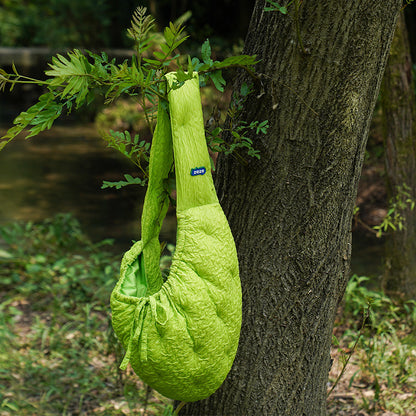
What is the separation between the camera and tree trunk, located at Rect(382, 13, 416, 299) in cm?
350

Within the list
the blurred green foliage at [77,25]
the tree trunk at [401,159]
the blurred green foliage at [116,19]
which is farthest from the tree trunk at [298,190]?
the blurred green foliage at [77,25]

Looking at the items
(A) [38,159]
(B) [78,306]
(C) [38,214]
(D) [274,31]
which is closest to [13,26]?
(A) [38,159]

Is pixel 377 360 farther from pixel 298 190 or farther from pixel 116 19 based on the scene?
pixel 116 19

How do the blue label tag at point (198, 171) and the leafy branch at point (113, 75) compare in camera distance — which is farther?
the blue label tag at point (198, 171)

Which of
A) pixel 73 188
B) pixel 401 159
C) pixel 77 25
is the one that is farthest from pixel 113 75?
pixel 77 25

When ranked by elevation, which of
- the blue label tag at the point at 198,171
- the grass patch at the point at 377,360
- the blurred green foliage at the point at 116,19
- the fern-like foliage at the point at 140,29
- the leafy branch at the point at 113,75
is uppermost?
the blurred green foliage at the point at 116,19

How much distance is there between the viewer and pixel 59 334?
10.7 ft

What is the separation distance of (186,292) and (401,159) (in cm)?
269

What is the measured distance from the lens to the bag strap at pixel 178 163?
4.52 ft

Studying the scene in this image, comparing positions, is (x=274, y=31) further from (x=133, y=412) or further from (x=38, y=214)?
(x=38, y=214)

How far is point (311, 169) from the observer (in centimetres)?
166

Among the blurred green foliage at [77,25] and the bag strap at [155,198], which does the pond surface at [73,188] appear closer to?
the bag strap at [155,198]

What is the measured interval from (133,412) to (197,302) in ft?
4.50

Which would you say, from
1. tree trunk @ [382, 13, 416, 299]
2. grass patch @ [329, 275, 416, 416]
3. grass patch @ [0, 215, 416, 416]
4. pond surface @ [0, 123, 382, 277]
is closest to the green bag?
grass patch @ [0, 215, 416, 416]
